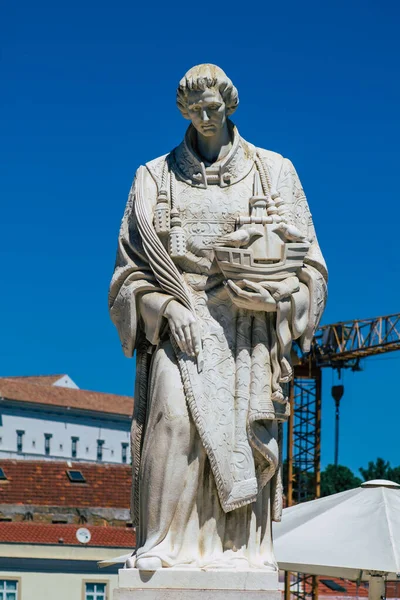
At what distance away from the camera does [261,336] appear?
429 inches

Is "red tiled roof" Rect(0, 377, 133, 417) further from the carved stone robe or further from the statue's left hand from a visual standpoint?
the statue's left hand

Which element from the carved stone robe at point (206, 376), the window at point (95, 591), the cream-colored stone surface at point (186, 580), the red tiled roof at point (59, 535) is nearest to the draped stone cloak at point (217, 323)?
the carved stone robe at point (206, 376)

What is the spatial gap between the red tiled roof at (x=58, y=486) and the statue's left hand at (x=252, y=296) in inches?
2097

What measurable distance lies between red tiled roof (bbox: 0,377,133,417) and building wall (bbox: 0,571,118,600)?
68730mm

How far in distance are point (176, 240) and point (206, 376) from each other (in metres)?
0.98

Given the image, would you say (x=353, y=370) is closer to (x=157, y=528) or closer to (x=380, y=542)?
(x=380, y=542)

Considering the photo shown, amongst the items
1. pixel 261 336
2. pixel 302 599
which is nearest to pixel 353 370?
pixel 302 599

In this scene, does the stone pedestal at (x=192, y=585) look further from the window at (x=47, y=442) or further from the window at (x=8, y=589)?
the window at (x=47, y=442)

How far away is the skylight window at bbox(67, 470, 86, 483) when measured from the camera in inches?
2618

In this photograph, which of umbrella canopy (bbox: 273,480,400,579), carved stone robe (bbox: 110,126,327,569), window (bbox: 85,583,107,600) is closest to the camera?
carved stone robe (bbox: 110,126,327,569)

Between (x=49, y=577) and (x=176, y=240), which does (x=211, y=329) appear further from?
(x=49, y=577)

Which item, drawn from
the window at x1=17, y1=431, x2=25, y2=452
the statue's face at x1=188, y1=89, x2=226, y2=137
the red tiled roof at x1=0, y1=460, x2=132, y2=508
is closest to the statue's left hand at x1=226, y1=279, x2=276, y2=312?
the statue's face at x1=188, y1=89, x2=226, y2=137

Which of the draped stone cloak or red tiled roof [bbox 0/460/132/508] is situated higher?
red tiled roof [bbox 0/460/132/508]

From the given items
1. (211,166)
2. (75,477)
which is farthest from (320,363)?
(211,166)
